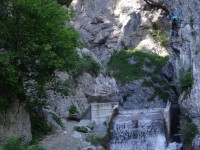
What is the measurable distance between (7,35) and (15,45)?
1.95ft

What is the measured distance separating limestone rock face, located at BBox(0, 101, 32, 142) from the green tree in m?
0.49

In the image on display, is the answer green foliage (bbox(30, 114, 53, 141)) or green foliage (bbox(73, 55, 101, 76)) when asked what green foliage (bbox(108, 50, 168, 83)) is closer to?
green foliage (bbox(73, 55, 101, 76))

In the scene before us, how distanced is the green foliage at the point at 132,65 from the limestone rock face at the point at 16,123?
1933cm

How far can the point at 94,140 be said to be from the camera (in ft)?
72.6

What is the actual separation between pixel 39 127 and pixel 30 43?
5522 mm

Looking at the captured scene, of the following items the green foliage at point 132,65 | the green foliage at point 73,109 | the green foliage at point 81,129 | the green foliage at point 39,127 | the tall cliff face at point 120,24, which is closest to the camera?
the green foliage at point 39,127

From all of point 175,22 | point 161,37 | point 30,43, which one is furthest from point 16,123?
point 161,37

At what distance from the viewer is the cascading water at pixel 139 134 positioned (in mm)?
23703

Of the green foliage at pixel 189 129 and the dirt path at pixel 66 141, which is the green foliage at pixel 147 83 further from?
the dirt path at pixel 66 141

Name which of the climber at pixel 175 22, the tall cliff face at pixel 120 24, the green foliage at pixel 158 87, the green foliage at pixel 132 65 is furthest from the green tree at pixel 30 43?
the green foliage at pixel 132 65

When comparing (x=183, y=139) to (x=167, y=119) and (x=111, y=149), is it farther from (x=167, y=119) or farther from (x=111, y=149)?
(x=111, y=149)

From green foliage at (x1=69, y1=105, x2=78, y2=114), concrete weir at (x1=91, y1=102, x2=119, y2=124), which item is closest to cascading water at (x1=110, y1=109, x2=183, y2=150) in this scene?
concrete weir at (x1=91, y1=102, x2=119, y2=124)

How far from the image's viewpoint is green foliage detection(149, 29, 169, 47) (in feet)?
137

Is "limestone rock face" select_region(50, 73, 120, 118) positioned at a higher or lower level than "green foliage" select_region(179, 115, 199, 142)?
higher
